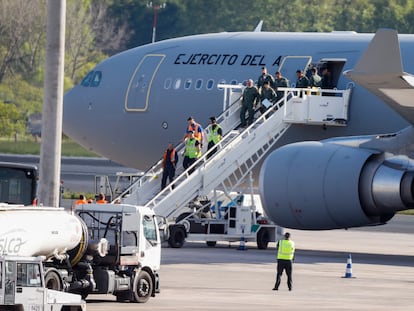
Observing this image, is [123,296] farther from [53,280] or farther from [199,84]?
[199,84]

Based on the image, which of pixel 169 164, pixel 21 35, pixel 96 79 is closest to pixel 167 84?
pixel 96 79

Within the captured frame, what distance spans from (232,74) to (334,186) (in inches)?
291

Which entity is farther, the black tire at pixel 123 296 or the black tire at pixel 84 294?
the black tire at pixel 123 296

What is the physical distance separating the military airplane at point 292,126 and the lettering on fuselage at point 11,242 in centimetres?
931

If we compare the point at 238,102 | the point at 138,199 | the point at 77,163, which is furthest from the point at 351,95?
the point at 77,163

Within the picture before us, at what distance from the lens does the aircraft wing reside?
2758 centimetres

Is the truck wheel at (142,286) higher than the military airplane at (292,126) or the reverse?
the reverse

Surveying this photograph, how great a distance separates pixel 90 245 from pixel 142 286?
1323 mm

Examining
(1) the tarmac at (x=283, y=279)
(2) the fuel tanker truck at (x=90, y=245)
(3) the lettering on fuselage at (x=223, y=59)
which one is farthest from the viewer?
(3) the lettering on fuselage at (x=223, y=59)

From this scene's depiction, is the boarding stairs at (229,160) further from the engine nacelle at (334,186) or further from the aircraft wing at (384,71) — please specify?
the aircraft wing at (384,71)

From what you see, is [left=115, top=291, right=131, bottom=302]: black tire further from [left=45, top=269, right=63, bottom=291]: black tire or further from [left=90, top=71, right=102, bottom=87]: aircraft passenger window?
[left=90, top=71, right=102, bottom=87]: aircraft passenger window

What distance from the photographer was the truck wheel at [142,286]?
79.9ft

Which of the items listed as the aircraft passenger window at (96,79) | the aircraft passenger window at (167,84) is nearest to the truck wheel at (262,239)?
the aircraft passenger window at (167,84)

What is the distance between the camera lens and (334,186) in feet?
102
